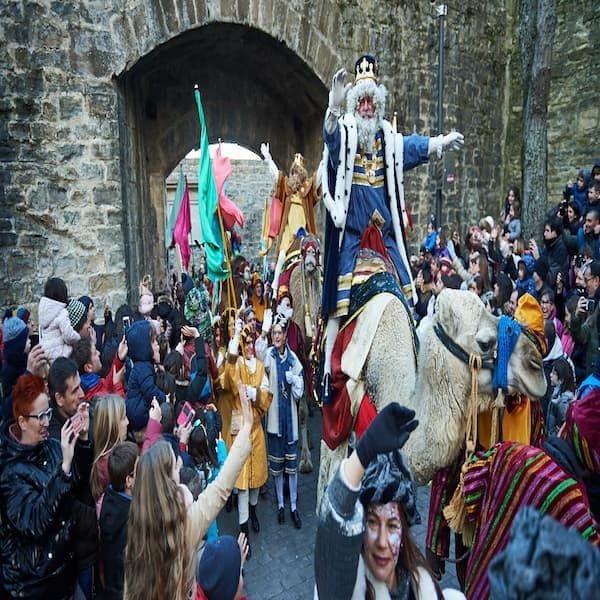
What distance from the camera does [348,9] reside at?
32.7 feet

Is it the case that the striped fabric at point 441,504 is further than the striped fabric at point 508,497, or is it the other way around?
the striped fabric at point 441,504

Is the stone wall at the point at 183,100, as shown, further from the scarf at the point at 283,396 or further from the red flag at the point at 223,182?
the scarf at the point at 283,396

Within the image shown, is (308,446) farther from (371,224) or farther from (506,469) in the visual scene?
(506,469)

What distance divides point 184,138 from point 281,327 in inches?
318

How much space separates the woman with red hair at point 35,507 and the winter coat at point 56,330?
2.13 metres

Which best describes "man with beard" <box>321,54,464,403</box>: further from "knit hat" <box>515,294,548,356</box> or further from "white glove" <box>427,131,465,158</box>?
"knit hat" <box>515,294,548,356</box>

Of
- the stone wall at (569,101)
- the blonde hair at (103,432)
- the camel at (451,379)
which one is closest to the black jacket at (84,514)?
the blonde hair at (103,432)

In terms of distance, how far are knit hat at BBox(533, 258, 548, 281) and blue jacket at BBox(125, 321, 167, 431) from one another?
17.0 feet

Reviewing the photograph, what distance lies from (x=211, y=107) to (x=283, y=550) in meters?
9.97

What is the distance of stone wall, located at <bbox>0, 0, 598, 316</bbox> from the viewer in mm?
7352

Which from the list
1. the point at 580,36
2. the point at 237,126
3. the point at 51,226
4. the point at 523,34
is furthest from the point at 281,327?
the point at 580,36

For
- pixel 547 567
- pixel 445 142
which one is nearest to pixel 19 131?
pixel 445 142

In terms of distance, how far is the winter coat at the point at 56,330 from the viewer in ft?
15.3

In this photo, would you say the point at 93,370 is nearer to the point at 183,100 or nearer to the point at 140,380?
the point at 140,380
